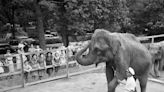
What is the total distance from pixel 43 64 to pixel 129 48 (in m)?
3.67

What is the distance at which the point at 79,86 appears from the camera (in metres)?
6.93

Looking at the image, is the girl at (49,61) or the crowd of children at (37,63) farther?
the girl at (49,61)

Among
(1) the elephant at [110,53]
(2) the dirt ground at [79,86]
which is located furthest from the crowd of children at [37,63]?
(1) the elephant at [110,53]

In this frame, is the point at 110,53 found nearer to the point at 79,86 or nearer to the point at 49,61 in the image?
the point at 79,86

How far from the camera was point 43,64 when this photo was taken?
757cm

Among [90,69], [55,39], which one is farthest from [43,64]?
[55,39]

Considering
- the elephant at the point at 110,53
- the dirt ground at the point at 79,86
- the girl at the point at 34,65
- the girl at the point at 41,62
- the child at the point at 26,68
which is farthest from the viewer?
the girl at the point at 41,62

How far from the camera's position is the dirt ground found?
6.60 m

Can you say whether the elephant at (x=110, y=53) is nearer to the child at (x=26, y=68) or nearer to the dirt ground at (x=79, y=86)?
the dirt ground at (x=79, y=86)

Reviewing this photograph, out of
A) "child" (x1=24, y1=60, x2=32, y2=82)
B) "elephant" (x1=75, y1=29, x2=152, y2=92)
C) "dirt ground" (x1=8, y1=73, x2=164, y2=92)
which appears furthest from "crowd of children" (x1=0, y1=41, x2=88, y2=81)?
"elephant" (x1=75, y1=29, x2=152, y2=92)

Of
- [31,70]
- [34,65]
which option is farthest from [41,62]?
[31,70]

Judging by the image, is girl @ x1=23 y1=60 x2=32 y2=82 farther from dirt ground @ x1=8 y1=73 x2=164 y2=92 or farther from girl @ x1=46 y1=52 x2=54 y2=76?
girl @ x1=46 y1=52 x2=54 y2=76

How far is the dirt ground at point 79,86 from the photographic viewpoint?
660cm

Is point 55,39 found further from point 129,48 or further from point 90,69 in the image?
point 129,48
